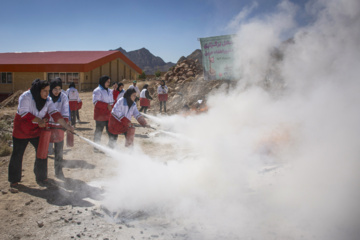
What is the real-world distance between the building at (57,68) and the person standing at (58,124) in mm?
19836

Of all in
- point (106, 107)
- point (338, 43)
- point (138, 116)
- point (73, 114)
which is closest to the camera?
point (338, 43)

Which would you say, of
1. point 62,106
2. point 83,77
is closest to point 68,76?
point 83,77

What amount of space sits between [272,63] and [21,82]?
25.1 meters

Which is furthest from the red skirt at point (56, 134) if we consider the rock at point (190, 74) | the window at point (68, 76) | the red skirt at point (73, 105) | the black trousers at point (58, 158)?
the window at point (68, 76)

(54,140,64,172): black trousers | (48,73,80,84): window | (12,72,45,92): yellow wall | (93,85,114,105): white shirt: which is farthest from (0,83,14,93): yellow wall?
(54,140,64,172): black trousers

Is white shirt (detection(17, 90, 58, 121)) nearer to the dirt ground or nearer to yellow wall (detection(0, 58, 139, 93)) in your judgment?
the dirt ground

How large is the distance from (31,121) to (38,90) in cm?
49

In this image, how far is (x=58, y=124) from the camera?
15.4ft

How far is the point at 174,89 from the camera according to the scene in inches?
682

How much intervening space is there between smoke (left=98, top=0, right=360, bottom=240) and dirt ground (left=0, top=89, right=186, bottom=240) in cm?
28

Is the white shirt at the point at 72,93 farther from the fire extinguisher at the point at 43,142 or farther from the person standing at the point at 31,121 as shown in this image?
the fire extinguisher at the point at 43,142

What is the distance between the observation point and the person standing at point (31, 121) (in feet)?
13.3

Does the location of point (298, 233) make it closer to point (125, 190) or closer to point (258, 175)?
point (258, 175)

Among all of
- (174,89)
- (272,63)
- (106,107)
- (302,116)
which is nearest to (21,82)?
(174,89)
